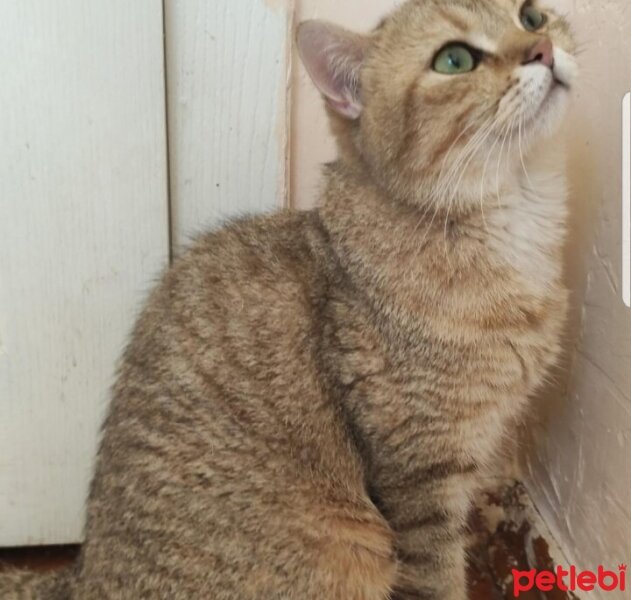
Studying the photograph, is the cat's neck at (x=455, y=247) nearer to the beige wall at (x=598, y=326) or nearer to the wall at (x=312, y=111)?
the beige wall at (x=598, y=326)

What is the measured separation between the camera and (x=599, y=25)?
110cm

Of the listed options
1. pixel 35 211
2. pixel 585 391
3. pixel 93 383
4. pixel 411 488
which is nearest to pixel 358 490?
pixel 411 488

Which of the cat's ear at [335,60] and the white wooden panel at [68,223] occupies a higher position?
the cat's ear at [335,60]

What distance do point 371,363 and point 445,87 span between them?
37 centimetres

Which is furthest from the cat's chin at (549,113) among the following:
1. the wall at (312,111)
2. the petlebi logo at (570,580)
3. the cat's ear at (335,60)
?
the petlebi logo at (570,580)

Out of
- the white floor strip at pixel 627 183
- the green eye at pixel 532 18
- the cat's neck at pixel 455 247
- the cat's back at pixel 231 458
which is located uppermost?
the green eye at pixel 532 18

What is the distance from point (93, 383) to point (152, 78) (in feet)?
1.84

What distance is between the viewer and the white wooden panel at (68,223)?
122 cm

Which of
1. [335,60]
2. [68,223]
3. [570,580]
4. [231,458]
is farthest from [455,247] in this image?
[68,223]

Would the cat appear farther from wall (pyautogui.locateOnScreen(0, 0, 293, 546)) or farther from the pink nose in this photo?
wall (pyautogui.locateOnScreen(0, 0, 293, 546))

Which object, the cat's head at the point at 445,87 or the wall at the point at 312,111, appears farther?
the wall at the point at 312,111

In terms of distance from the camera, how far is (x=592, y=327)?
3.78 feet

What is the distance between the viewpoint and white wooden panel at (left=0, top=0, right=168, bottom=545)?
3.99 ft

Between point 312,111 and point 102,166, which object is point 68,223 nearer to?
point 102,166
